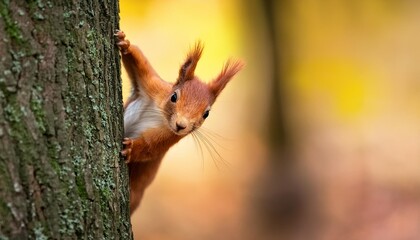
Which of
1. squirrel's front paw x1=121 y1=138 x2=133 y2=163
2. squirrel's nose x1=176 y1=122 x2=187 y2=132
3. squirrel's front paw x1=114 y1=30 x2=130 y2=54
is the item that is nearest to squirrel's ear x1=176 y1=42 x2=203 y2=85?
squirrel's nose x1=176 y1=122 x2=187 y2=132

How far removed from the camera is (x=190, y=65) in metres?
3.36

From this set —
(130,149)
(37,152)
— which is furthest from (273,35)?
(37,152)

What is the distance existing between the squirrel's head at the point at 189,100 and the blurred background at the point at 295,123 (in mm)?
4216

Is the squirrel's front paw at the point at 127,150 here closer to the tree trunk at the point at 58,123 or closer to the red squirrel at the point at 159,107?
the tree trunk at the point at 58,123

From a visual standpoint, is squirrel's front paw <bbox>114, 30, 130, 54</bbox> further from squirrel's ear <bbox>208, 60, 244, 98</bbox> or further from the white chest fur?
squirrel's ear <bbox>208, 60, 244, 98</bbox>

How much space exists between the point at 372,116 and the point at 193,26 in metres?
2.77

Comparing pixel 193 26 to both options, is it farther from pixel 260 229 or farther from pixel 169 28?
pixel 260 229

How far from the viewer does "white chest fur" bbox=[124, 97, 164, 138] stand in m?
3.32

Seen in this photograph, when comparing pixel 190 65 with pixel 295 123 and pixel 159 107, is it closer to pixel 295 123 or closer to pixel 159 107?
pixel 159 107

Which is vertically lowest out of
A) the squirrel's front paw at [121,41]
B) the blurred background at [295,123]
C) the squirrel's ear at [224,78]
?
the blurred background at [295,123]

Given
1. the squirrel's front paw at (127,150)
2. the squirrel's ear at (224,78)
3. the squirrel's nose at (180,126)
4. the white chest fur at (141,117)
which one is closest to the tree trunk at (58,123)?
the squirrel's front paw at (127,150)

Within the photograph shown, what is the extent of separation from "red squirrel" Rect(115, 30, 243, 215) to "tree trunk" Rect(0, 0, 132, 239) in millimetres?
751

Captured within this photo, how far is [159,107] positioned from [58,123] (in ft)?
3.95

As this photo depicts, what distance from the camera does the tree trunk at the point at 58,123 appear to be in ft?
6.72
